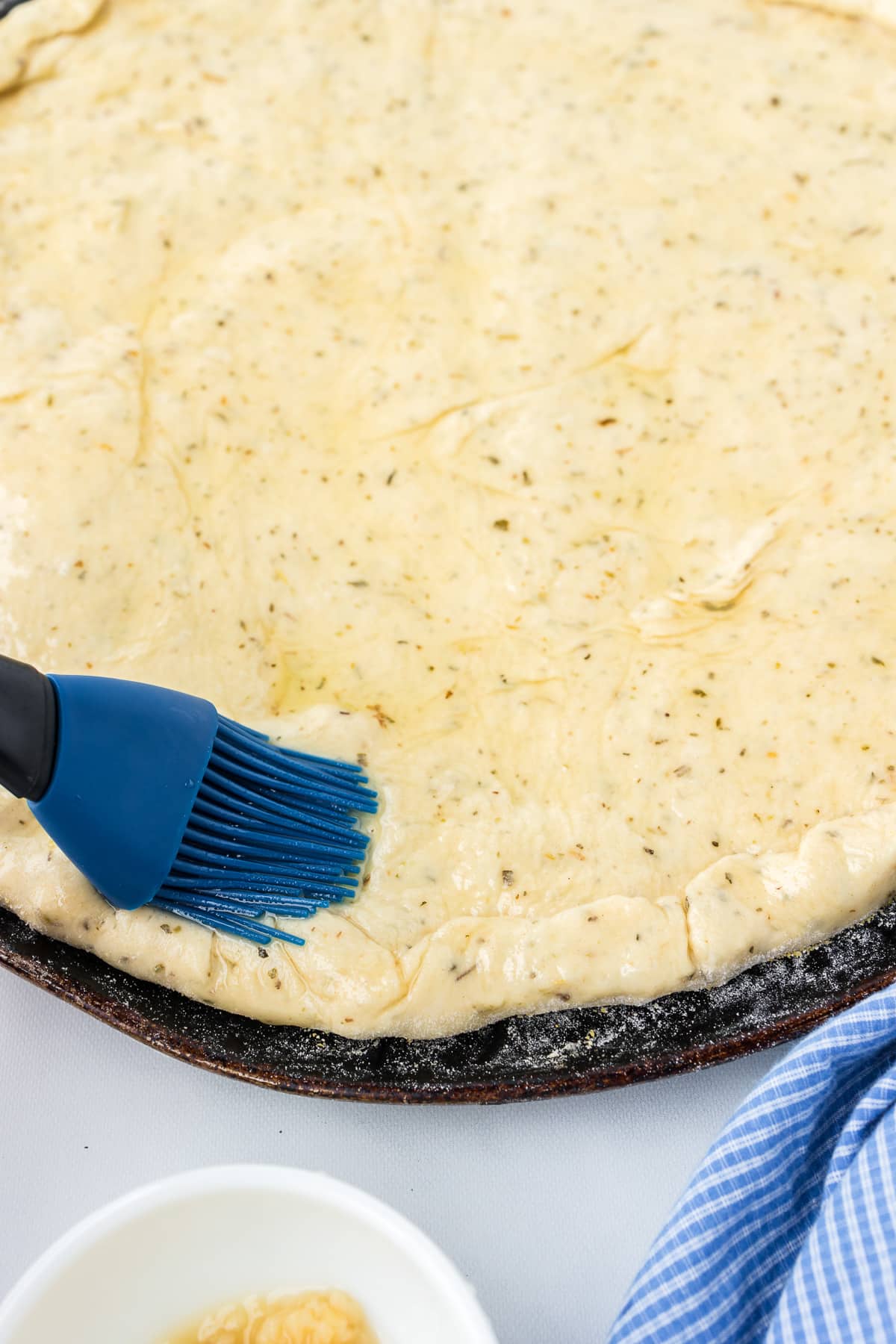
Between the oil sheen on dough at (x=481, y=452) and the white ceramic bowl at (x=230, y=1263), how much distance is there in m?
0.21

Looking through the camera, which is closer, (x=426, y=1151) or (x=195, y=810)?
(x=195, y=810)

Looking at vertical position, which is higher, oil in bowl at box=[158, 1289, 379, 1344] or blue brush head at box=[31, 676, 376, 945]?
blue brush head at box=[31, 676, 376, 945]

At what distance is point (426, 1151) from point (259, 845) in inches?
18.2

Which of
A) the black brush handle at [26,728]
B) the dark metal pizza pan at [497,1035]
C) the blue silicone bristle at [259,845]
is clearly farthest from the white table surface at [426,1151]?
the black brush handle at [26,728]

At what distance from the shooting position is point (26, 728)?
1.15m

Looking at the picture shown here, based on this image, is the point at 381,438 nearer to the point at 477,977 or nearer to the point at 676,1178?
the point at 477,977

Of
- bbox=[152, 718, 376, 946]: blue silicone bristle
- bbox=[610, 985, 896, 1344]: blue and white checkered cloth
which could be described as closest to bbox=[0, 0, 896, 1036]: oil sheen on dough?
bbox=[152, 718, 376, 946]: blue silicone bristle

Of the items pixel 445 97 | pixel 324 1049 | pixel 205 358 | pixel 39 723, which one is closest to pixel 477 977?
pixel 324 1049

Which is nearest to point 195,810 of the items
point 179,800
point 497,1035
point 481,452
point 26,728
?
point 179,800

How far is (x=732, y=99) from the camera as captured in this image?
74.7 inches

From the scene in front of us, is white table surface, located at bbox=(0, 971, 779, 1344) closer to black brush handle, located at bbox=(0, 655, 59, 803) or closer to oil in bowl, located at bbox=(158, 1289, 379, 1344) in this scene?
oil in bowl, located at bbox=(158, 1289, 379, 1344)

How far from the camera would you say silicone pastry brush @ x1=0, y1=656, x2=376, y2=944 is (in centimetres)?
119

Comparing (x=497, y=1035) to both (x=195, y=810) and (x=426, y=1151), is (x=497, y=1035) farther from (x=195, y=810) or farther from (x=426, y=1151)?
(x=195, y=810)

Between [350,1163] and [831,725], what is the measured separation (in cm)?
84
